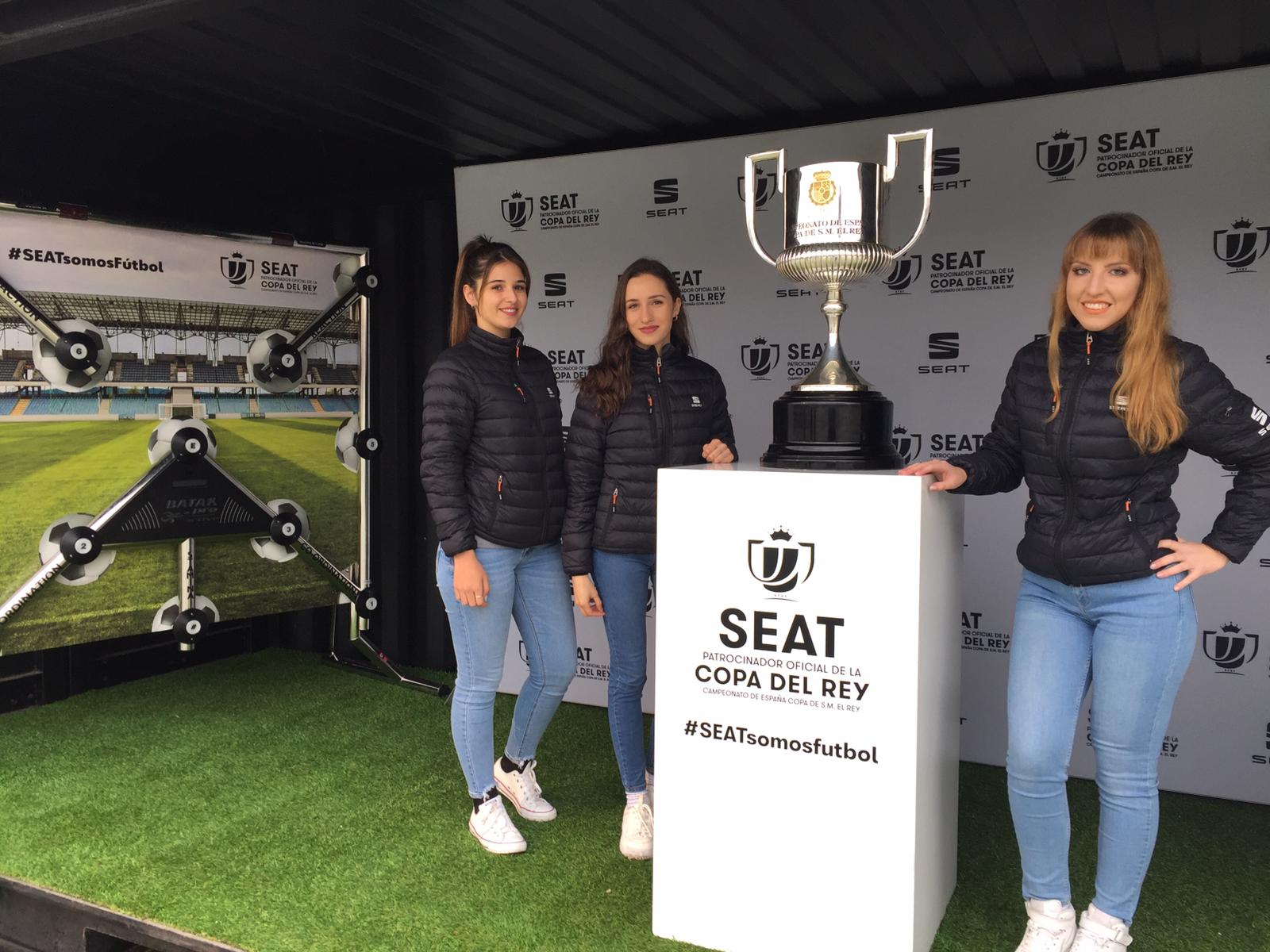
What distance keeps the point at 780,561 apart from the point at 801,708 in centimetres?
30

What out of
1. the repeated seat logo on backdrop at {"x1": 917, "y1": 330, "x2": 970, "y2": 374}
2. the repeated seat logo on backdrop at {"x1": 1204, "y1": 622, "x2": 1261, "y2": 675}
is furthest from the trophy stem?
the repeated seat logo on backdrop at {"x1": 1204, "y1": 622, "x2": 1261, "y2": 675}

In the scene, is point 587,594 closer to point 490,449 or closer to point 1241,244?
point 490,449

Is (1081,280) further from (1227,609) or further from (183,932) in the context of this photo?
(183,932)

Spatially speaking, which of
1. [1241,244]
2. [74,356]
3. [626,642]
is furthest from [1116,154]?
[74,356]

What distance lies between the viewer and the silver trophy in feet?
6.69

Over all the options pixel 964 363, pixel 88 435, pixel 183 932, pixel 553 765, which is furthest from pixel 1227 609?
pixel 88 435

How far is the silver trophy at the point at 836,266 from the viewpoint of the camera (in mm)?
2039

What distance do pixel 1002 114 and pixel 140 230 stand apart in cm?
301

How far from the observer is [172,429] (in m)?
3.62

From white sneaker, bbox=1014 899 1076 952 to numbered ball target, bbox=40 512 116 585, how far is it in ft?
10.3

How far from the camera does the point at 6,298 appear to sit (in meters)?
3.17

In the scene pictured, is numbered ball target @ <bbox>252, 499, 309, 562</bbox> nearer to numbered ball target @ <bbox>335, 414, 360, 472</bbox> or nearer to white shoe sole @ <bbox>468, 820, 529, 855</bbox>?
numbered ball target @ <bbox>335, 414, 360, 472</bbox>

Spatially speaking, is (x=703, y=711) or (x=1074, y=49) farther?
(x=1074, y=49)

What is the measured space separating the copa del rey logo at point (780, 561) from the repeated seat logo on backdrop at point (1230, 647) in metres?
1.87
